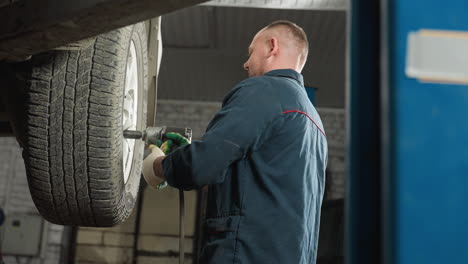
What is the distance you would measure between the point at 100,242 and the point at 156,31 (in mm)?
4955

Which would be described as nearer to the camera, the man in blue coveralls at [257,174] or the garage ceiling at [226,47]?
the man in blue coveralls at [257,174]

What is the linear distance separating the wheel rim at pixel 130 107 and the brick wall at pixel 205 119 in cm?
548

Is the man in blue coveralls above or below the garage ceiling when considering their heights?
below

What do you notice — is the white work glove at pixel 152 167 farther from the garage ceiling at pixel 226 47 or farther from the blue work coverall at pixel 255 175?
the garage ceiling at pixel 226 47

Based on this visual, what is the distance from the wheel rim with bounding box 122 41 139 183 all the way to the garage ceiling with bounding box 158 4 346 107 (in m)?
3.18

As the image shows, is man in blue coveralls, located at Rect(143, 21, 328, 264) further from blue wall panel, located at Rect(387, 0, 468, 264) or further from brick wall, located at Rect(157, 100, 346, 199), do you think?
brick wall, located at Rect(157, 100, 346, 199)

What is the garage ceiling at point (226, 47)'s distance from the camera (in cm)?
505

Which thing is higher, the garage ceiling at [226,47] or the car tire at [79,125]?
the garage ceiling at [226,47]

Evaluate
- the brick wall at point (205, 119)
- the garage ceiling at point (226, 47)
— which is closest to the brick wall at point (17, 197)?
the brick wall at point (205, 119)

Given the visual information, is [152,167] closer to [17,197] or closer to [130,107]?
[130,107]

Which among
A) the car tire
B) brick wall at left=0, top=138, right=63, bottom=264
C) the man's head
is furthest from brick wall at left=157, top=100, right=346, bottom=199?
the car tire

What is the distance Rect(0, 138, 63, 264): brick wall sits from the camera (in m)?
6.59

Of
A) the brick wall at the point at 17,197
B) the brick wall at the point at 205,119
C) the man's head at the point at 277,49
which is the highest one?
the brick wall at the point at 205,119

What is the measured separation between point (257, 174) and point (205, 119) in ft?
19.7
